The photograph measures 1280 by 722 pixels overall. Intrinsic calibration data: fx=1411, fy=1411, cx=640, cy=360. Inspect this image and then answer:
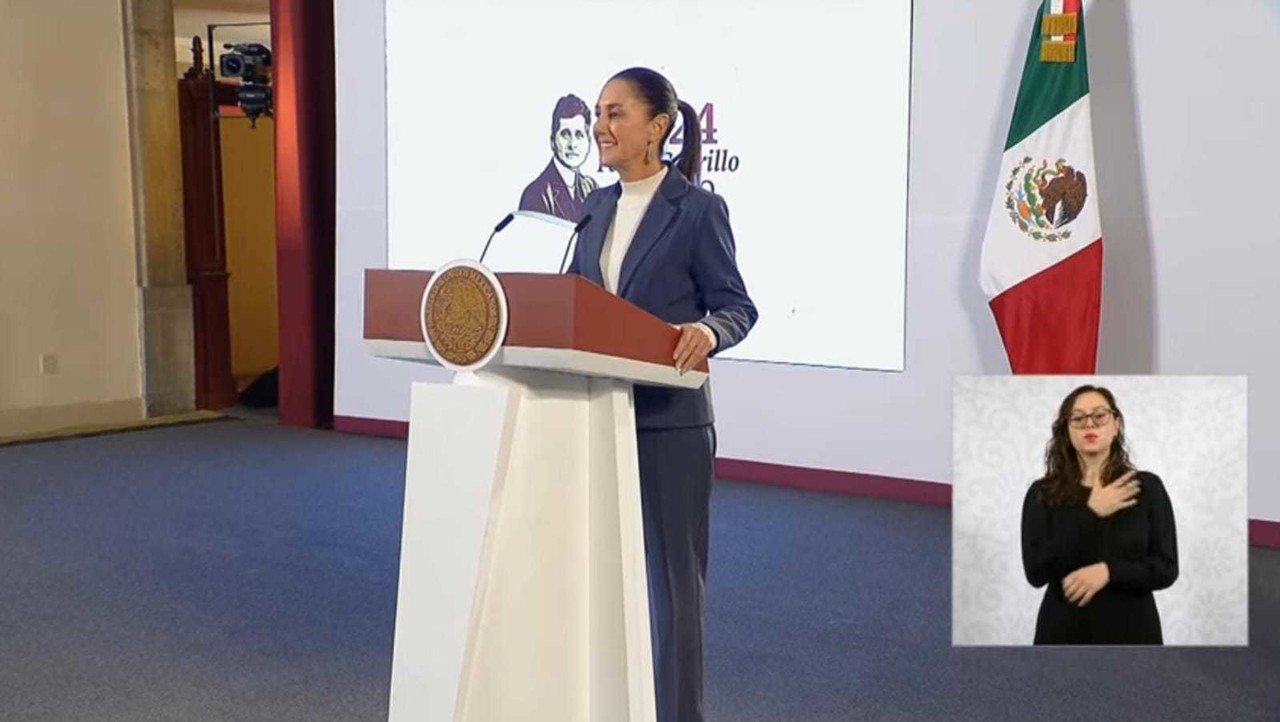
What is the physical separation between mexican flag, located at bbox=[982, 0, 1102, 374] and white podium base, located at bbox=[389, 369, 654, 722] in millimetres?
3191

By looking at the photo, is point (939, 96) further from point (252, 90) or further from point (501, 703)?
point (252, 90)

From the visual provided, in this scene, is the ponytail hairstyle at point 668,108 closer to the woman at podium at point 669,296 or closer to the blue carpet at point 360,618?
the woman at podium at point 669,296

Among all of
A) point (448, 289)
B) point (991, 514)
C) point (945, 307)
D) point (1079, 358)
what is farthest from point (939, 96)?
point (448, 289)

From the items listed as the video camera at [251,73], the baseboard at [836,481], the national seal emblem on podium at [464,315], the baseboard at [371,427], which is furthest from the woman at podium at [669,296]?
the video camera at [251,73]

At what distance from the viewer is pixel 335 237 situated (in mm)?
7652

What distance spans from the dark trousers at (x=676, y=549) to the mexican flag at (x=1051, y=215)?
2946 mm

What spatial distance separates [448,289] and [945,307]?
12.6 ft

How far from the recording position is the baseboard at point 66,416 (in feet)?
25.3

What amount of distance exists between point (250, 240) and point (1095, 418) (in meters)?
8.38

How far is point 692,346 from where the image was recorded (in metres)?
2.08

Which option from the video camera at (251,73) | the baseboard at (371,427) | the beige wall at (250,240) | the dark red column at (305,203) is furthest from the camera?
the beige wall at (250,240)

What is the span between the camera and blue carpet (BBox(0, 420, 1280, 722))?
11.1 feet

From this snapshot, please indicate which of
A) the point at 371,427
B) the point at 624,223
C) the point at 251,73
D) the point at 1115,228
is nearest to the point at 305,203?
the point at 371,427

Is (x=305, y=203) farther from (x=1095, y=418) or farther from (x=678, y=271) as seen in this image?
(x=1095, y=418)
